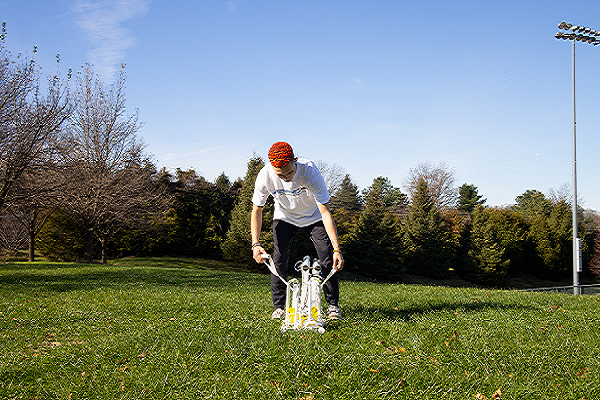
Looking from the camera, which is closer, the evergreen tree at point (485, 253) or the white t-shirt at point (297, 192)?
the white t-shirt at point (297, 192)

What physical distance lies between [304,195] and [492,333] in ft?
7.11

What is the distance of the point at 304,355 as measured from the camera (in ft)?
10.5

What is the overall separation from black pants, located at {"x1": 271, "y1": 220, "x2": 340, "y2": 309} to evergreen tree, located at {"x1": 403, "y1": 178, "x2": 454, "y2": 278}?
26.8 meters

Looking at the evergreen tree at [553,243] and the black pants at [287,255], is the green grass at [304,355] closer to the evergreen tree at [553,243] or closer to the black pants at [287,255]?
the black pants at [287,255]

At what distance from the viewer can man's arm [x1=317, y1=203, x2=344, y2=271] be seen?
4.15 m

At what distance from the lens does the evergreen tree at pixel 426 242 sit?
3075 centimetres

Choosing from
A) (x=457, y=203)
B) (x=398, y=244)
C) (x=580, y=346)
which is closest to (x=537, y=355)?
(x=580, y=346)

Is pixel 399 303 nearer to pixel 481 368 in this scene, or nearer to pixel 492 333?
pixel 492 333

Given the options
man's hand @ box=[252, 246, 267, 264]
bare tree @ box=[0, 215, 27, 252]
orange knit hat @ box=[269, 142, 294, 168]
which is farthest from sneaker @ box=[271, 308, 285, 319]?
Result: bare tree @ box=[0, 215, 27, 252]

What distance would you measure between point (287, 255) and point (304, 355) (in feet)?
5.25

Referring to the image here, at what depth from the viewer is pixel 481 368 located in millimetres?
3037

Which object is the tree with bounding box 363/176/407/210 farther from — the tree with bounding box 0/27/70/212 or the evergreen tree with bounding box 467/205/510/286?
the tree with bounding box 0/27/70/212

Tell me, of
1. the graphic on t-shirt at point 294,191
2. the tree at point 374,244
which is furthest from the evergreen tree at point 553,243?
the graphic on t-shirt at point 294,191

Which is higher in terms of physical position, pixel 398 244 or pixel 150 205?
pixel 150 205
